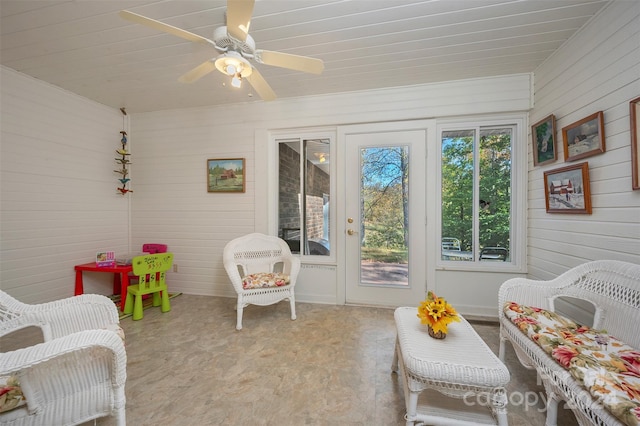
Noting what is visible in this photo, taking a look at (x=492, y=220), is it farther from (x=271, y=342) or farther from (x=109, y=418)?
(x=109, y=418)

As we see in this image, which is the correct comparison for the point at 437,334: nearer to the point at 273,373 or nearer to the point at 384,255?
the point at 273,373

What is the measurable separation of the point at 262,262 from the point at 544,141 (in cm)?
309

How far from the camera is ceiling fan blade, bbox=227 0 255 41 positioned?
3.98ft

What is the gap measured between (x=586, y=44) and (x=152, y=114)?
469 cm

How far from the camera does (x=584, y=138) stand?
1.81 m

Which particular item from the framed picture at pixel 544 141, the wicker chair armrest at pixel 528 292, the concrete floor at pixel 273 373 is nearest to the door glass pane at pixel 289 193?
the concrete floor at pixel 273 373

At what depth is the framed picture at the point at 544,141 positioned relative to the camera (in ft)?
6.98

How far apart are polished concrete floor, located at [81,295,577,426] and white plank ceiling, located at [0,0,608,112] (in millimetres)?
2285

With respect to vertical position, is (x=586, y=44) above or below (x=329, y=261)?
above

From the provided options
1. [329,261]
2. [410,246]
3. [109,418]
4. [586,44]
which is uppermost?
[586,44]

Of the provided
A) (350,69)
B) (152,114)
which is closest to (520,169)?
(350,69)

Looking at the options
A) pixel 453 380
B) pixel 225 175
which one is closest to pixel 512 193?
pixel 453 380

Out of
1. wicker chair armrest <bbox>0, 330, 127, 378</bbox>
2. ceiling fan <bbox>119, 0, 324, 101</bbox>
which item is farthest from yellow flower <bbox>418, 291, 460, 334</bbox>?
ceiling fan <bbox>119, 0, 324, 101</bbox>

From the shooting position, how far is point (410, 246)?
2805 millimetres
